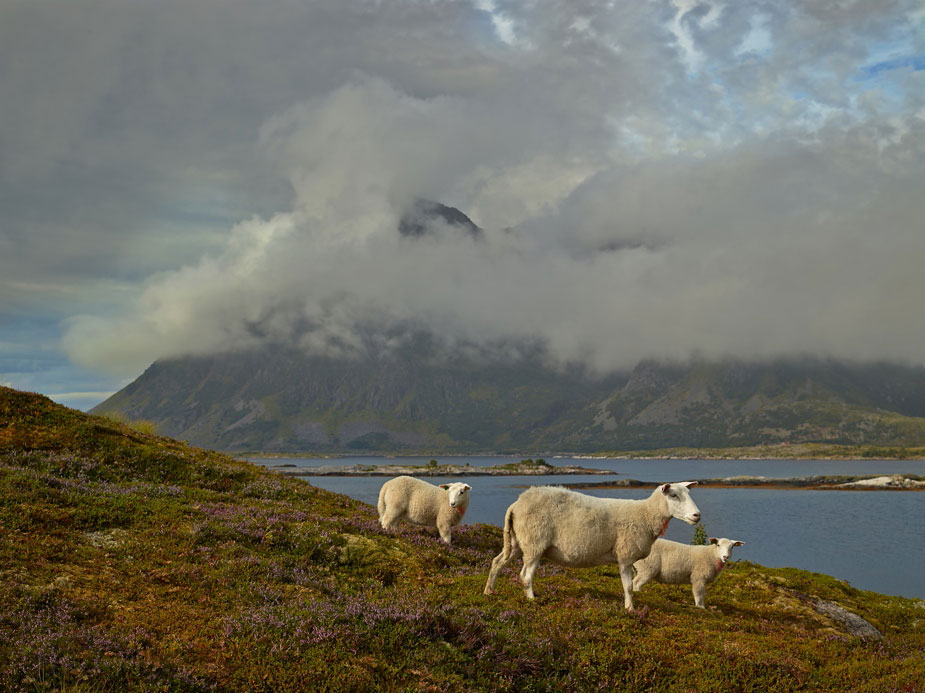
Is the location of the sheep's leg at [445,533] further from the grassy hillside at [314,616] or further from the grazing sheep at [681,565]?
the grazing sheep at [681,565]

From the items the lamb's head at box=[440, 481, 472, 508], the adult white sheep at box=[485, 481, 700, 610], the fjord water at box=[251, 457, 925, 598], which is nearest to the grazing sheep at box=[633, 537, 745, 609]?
the adult white sheep at box=[485, 481, 700, 610]

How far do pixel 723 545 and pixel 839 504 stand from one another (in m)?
148

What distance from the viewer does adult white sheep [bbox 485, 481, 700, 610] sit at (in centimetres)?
1612

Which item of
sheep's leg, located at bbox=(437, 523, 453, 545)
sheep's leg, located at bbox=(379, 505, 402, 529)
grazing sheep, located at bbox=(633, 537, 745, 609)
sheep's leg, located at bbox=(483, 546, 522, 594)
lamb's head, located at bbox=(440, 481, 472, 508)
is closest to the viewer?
Answer: sheep's leg, located at bbox=(483, 546, 522, 594)

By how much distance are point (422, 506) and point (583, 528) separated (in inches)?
321

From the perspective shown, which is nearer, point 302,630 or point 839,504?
point 302,630

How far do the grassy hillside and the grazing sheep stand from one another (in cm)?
67

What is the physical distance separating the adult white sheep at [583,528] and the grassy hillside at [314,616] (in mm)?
934

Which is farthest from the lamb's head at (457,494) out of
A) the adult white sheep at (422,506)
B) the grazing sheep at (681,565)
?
the grazing sheep at (681,565)

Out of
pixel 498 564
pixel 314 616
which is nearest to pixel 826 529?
pixel 498 564

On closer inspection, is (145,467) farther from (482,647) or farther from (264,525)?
(482,647)

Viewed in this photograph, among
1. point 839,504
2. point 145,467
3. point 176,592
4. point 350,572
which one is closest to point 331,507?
point 145,467

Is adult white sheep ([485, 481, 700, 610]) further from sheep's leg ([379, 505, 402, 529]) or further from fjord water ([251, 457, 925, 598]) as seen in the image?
fjord water ([251, 457, 925, 598])

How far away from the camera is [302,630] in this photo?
35.7 ft
